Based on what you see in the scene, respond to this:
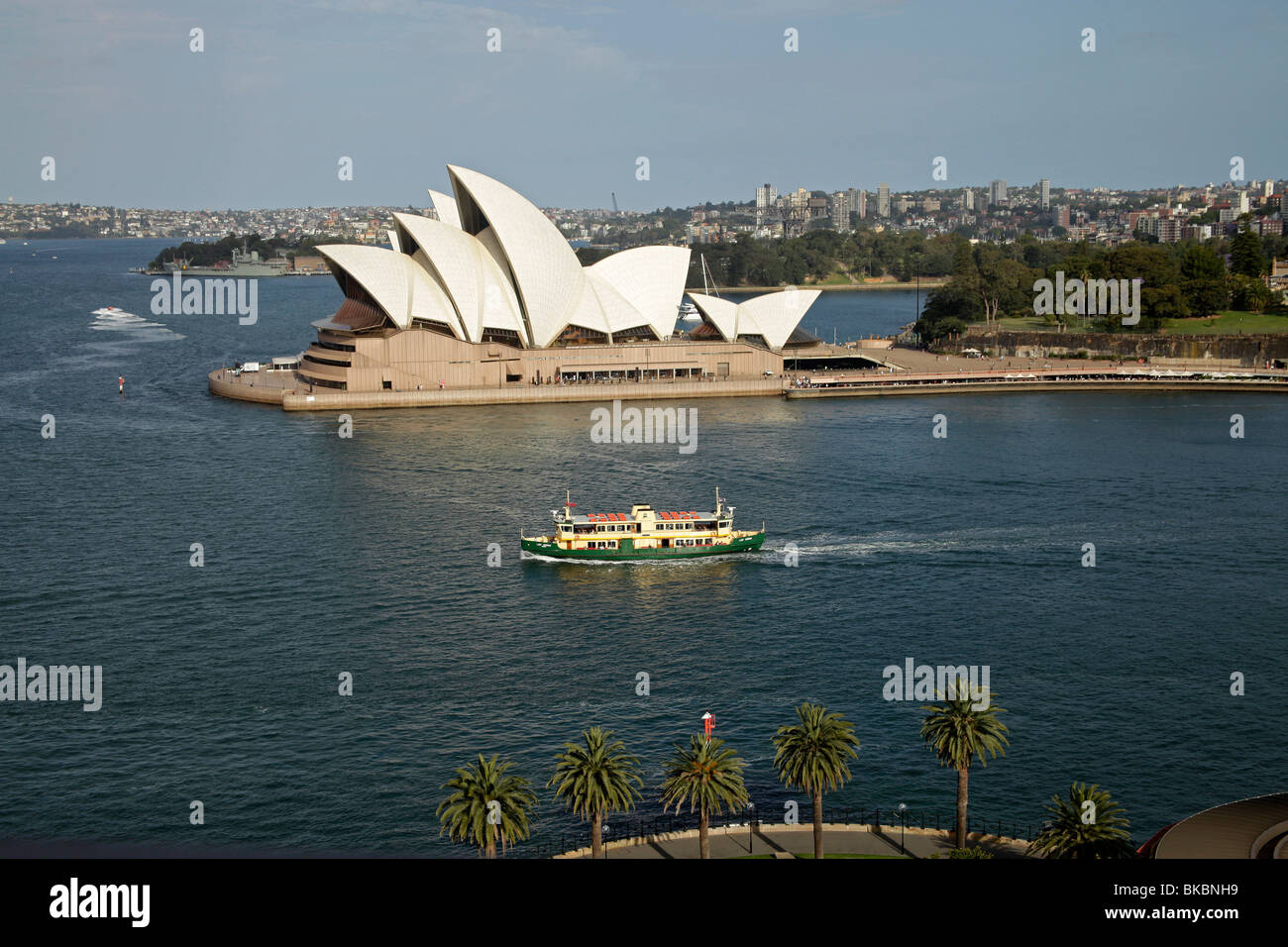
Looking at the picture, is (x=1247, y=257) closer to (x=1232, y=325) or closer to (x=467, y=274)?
(x=1232, y=325)

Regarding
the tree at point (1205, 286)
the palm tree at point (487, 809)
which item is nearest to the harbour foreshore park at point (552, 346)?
the tree at point (1205, 286)

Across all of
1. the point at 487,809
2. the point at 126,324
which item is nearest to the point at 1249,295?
the point at 487,809

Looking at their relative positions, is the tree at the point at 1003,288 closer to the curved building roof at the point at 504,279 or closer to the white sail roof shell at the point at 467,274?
the curved building roof at the point at 504,279

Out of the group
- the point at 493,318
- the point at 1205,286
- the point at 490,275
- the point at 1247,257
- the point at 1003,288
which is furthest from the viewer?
the point at 1247,257

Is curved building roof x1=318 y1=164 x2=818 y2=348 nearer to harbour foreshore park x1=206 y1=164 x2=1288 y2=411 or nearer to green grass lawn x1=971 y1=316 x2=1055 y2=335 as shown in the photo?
harbour foreshore park x1=206 y1=164 x2=1288 y2=411

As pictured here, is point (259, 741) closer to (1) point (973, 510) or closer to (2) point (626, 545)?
(2) point (626, 545)
